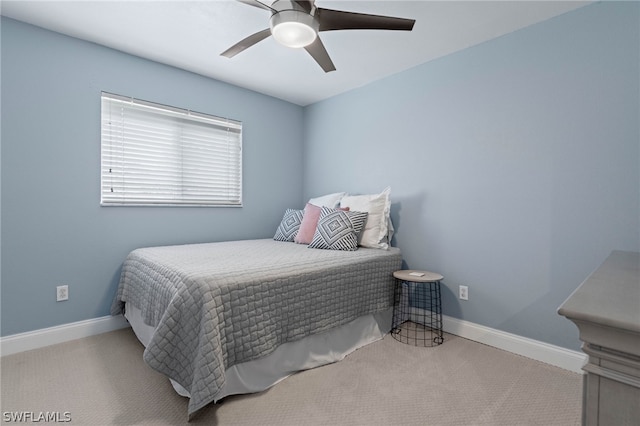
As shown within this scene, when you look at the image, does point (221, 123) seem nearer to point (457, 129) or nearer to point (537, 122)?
point (457, 129)

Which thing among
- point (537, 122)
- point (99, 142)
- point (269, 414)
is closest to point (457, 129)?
point (537, 122)

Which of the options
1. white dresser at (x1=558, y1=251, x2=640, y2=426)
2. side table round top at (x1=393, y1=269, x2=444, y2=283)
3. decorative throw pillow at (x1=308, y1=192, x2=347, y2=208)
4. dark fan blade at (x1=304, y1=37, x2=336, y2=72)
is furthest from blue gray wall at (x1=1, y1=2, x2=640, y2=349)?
white dresser at (x1=558, y1=251, x2=640, y2=426)

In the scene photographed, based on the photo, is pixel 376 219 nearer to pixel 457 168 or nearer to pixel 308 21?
pixel 457 168

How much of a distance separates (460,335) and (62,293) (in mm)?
3237

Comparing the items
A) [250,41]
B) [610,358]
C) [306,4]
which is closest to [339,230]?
[250,41]

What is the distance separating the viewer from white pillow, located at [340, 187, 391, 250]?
284 centimetres

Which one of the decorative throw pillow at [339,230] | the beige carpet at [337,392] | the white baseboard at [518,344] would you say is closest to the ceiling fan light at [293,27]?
the decorative throw pillow at [339,230]

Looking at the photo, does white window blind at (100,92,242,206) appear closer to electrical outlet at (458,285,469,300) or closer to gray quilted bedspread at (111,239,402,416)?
gray quilted bedspread at (111,239,402,416)

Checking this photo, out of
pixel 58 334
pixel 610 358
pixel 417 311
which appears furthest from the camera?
pixel 417 311

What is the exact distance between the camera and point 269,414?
1.59m

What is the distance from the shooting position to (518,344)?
226 centimetres

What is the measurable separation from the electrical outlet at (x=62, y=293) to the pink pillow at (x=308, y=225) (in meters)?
1.93

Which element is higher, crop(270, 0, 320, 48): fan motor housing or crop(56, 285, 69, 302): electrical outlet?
crop(270, 0, 320, 48): fan motor housing

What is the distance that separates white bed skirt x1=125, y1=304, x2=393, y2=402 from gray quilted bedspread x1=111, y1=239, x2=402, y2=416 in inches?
3.2
